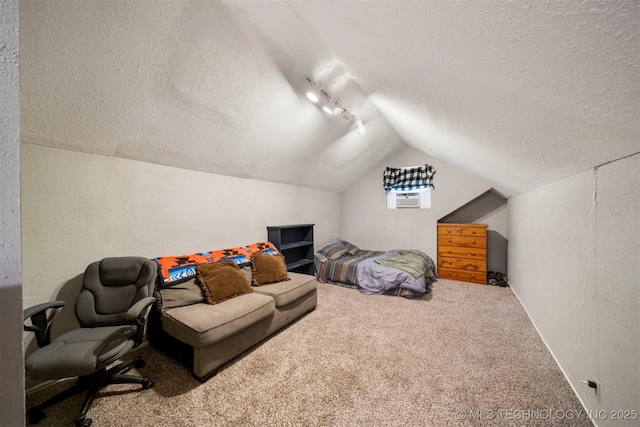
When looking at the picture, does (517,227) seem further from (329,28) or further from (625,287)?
(329,28)

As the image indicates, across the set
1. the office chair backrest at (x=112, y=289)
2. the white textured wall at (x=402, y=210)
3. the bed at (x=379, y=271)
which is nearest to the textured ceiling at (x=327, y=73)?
the office chair backrest at (x=112, y=289)

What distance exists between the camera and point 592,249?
1355mm

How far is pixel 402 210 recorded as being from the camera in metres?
4.86

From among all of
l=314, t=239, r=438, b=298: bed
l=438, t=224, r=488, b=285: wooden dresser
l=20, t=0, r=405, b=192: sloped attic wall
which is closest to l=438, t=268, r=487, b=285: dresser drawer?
l=438, t=224, r=488, b=285: wooden dresser

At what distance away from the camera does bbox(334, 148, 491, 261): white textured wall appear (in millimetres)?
4340

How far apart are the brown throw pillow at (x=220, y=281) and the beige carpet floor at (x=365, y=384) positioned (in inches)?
21.2

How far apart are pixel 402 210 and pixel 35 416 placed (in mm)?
5039

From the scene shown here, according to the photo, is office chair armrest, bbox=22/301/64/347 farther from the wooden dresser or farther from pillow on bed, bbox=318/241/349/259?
the wooden dresser

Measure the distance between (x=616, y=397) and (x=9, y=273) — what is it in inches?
89.4

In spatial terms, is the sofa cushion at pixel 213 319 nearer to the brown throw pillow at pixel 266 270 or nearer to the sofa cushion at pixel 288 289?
the sofa cushion at pixel 288 289

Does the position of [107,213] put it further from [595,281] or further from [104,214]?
[595,281]

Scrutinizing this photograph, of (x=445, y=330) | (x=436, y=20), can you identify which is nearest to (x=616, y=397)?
(x=445, y=330)

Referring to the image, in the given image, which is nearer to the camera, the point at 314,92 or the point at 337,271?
the point at 314,92

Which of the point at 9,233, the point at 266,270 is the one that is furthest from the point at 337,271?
the point at 9,233
